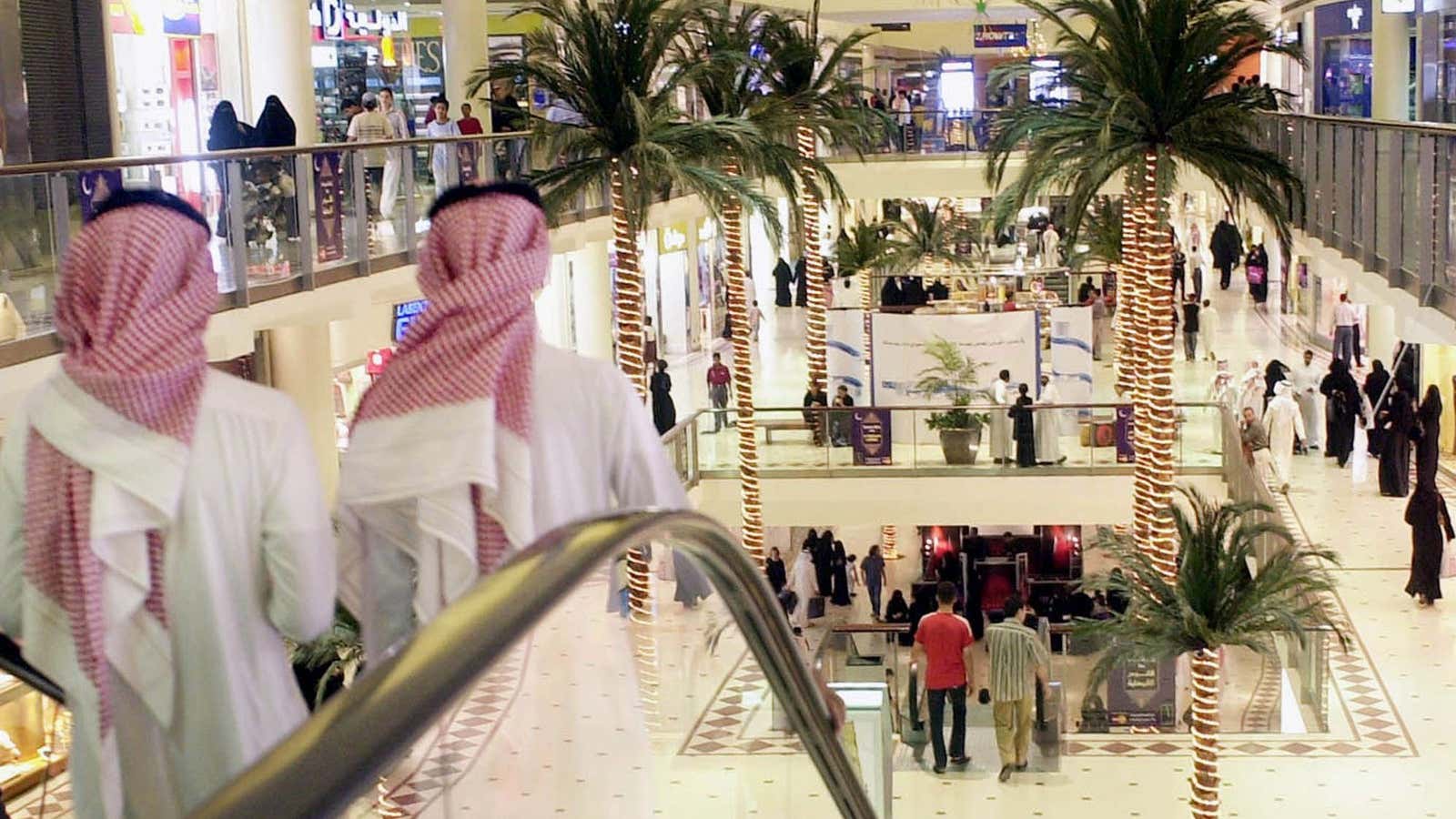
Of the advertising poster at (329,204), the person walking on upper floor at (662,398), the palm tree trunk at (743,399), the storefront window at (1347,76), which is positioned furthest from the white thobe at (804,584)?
the storefront window at (1347,76)

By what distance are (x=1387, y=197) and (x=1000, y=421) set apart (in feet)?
23.2

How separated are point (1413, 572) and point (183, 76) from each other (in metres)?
14.2

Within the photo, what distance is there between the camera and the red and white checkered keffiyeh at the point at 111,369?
2682 mm

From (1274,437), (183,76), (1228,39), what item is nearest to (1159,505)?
(1228,39)

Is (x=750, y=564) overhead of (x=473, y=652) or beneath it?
beneath

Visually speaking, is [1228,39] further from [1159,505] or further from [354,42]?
[354,42]

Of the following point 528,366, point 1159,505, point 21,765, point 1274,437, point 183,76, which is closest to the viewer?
point 528,366

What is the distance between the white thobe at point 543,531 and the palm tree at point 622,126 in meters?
14.0

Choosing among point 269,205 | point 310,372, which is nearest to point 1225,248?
point 310,372

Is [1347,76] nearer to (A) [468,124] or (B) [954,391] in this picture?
(B) [954,391]

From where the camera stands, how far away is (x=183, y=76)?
860 inches

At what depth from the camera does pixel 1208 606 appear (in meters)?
14.6

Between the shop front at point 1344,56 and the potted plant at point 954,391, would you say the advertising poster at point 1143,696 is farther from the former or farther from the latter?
the shop front at point 1344,56

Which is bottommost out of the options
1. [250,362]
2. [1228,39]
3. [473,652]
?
[250,362]
